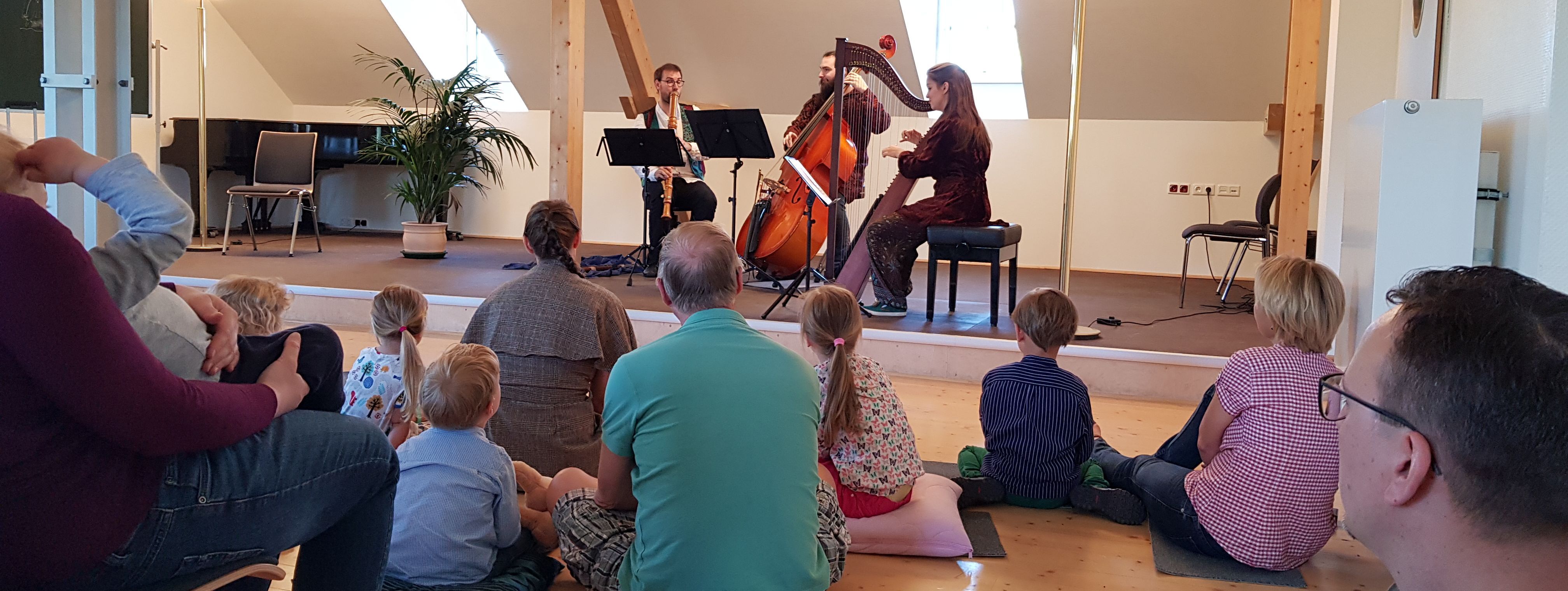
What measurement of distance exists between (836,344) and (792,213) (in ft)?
11.3

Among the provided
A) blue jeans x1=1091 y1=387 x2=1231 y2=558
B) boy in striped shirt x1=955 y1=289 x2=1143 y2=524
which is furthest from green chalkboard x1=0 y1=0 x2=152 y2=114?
blue jeans x1=1091 y1=387 x2=1231 y2=558

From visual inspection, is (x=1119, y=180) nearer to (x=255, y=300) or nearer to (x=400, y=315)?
(x=400, y=315)

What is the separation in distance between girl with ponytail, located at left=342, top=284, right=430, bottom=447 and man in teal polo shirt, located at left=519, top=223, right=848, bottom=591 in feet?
3.22

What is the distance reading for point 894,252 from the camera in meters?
5.20

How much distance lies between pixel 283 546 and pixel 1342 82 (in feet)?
16.1

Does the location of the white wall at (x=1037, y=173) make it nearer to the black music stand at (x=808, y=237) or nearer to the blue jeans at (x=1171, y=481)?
the black music stand at (x=808, y=237)

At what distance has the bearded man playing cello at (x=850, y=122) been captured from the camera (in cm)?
515

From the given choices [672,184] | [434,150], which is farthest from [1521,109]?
[434,150]

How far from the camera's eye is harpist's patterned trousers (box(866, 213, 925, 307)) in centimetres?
516

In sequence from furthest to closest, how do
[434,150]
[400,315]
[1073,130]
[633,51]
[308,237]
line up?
[308,237], [434,150], [633,51], [1073,130], [400,315]

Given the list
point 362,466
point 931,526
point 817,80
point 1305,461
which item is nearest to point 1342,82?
point 1305,461

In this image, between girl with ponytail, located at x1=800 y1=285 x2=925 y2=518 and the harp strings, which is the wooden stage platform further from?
girl with ponytail, located at x1=800 y1=285 x2=925 y2=518

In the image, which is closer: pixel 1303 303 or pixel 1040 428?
pixel 1303 303

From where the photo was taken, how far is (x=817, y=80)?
8391 mm
